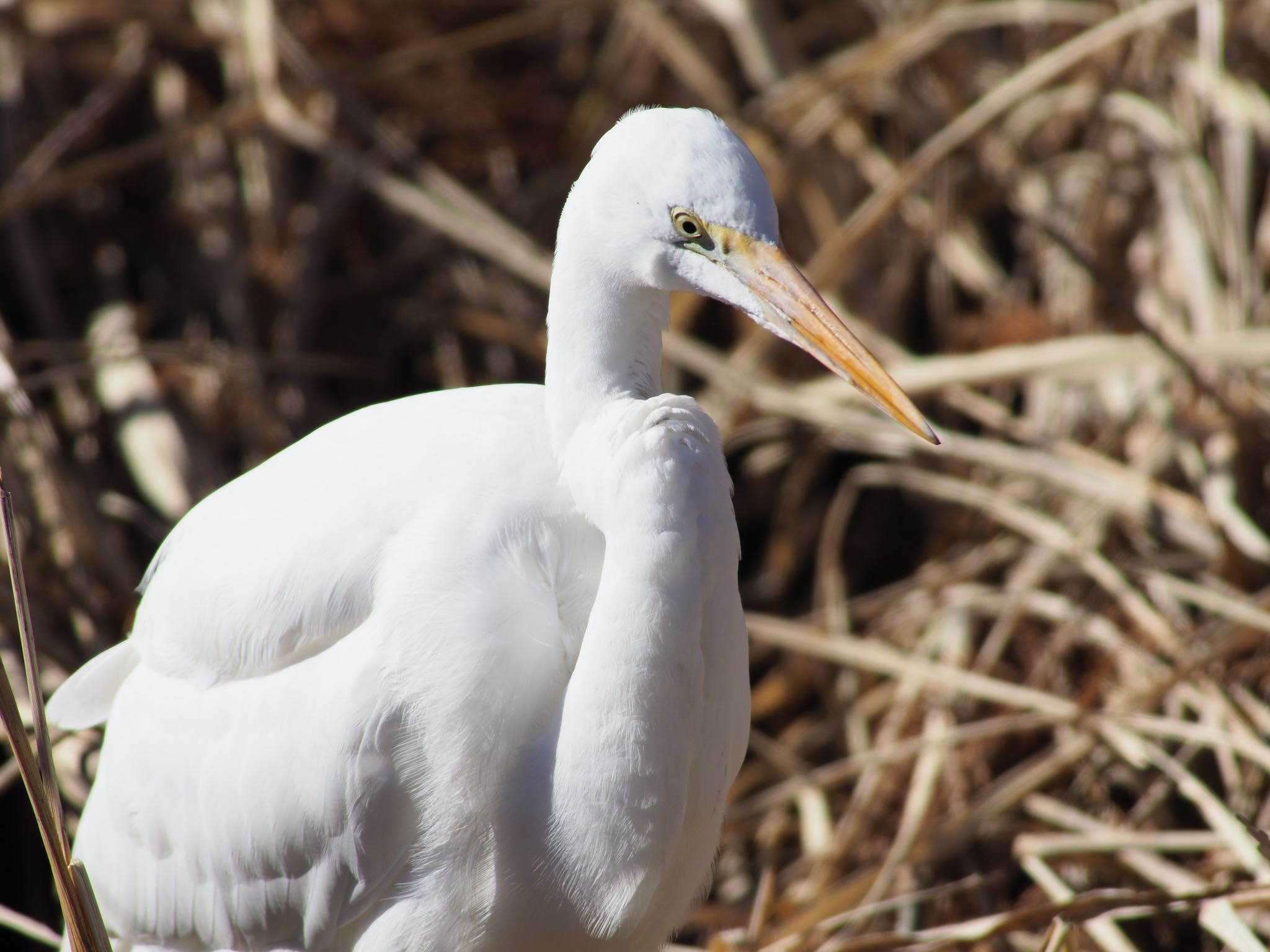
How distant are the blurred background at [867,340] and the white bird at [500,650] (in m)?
0.20

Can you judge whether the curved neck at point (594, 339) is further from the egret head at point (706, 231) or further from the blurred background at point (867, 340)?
the blurred background at point (867, 340)

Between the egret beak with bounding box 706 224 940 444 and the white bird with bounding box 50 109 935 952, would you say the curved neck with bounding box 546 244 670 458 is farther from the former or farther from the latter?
the egret beak with bounding box 706 224 940 444

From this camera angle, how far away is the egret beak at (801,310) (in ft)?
4.50

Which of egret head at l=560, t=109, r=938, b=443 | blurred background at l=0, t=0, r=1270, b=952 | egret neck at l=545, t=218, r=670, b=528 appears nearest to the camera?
egret head at l=560, t=109, r=938, b=443

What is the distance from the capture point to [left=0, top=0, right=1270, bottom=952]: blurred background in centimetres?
230

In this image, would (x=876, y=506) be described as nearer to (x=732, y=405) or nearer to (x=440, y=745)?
(x=732, y=405)

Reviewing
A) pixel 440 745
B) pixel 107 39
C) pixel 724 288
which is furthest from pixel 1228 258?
pixel 107 39

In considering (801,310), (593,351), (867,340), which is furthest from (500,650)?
(867,340)

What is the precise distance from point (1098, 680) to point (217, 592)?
149 cm

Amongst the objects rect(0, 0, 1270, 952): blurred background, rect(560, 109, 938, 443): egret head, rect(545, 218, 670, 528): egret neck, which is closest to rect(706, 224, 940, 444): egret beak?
rect(560, 109, 938, 443): egret head

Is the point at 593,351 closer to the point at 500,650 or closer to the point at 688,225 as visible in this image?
the point at 688,225

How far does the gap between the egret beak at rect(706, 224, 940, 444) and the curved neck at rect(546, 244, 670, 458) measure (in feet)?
0.41

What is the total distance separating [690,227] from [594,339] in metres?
0.17

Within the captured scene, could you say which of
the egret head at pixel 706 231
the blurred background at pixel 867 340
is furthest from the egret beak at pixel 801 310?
the blurred background at pixel 867 340
